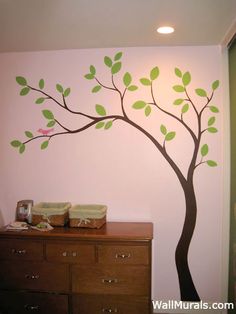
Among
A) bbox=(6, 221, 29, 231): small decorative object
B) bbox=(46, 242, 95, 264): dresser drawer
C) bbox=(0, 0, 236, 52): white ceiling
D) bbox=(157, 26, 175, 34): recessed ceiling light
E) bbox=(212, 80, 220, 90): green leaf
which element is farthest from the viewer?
bbox=(212, 80, 220, 90): green leaf

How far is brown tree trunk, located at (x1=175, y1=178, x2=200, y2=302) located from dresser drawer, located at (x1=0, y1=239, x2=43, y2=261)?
124cm

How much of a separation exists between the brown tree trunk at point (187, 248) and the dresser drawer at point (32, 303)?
1060mm

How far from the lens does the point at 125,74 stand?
8.61ft

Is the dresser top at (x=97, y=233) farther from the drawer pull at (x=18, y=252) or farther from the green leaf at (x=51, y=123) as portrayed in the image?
the green leaf at (x=51, y=123)

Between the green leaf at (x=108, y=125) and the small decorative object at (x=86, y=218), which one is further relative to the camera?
the green leaf at (x=108, y=125)

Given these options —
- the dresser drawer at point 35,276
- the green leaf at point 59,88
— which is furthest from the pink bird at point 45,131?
the dresser drawer at point 35,276

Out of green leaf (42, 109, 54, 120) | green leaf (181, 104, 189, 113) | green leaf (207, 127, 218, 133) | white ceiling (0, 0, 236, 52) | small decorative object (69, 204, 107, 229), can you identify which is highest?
white ceiling (0, 0, 236, 52)

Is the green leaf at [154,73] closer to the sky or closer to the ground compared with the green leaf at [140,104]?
closer to the sky

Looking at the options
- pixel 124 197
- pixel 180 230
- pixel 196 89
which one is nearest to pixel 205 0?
pixel 196 89

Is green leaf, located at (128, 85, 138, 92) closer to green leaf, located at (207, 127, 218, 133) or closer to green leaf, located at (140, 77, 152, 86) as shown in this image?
green leaf, located at (140, 77, 152, 86)

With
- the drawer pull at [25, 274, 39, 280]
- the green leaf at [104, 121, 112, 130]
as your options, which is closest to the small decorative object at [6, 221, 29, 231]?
the drawer pull at [25, 274, 39, 280]

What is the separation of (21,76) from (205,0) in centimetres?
178

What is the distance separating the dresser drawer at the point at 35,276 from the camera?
2.30 metres

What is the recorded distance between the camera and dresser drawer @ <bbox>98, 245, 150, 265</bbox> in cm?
222
